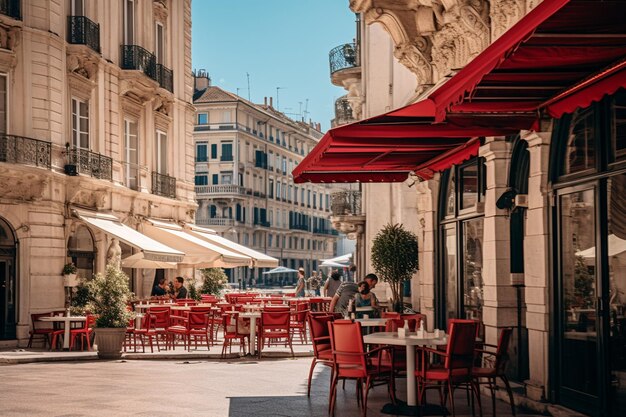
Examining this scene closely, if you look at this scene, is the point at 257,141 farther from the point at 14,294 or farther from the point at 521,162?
the point at 521,162

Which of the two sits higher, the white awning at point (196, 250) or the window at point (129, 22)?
the window at point (129, 22)

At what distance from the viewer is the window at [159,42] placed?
3341 centimetres

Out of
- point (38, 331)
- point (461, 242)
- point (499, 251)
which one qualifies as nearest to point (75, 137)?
point (38, 331)

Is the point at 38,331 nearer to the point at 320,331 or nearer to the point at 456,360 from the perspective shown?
the point at 320,331

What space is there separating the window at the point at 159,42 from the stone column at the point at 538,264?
2364 cm

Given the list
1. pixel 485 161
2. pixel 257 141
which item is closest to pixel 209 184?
pixel 257 141

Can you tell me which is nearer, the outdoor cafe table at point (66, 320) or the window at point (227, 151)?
the outdoor cafe table at point (66, 320)

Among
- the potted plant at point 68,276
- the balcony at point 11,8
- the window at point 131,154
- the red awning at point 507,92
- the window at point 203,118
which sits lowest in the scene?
the potted plant at point 68,276

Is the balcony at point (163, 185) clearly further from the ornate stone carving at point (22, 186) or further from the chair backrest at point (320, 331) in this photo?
the chair backrest at point (320, 331)

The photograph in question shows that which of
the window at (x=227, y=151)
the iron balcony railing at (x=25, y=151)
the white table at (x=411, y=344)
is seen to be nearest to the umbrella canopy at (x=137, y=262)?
the iron balcony railing at (x=25, y=151)

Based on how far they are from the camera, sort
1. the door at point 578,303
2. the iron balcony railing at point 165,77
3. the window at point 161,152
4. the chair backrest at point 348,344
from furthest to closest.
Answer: the window at point 161,152 → the iron balcony railing at point 165,77 → the chair backrest at point 348,344 → the door at point 578,303

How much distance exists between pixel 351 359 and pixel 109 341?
338 inches

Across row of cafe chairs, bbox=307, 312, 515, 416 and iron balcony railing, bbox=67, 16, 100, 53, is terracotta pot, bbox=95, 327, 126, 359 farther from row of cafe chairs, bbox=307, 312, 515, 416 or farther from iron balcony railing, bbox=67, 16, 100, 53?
iron balcony railing, bbox=67, 16, 100, 53

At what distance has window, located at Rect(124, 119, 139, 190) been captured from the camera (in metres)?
30.4
